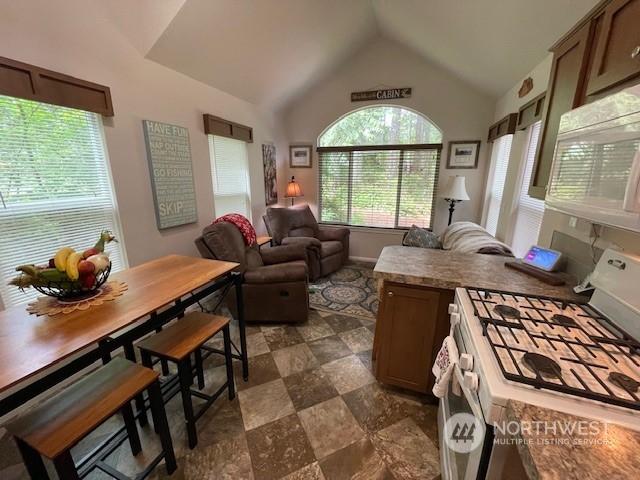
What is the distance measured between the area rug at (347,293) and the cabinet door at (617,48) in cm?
236

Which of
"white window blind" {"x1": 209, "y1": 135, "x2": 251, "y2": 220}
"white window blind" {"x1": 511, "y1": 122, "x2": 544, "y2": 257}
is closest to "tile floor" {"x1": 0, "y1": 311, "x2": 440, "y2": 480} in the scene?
"white window blind" {"x1": 511, "y1": 122, "x2": 544, "y2": 257}

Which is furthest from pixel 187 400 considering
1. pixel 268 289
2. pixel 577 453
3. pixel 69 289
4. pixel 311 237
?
pixel 311 237

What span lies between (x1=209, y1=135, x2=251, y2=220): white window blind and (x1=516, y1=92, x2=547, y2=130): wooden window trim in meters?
3.09

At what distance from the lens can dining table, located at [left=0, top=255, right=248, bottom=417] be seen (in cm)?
86

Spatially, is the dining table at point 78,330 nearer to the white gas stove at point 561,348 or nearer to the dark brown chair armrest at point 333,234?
the white gas stove at point 561,348

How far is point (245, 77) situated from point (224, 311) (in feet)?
8.74

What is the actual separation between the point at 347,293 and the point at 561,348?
8.30 ft

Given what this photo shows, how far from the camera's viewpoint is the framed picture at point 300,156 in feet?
14.9

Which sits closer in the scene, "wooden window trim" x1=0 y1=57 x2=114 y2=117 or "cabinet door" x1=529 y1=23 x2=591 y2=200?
"cabinet door" x1=529 y1=23 x2=591 y2=200

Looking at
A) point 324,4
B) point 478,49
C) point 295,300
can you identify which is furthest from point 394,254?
point 324,4

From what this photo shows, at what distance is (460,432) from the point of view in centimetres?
102

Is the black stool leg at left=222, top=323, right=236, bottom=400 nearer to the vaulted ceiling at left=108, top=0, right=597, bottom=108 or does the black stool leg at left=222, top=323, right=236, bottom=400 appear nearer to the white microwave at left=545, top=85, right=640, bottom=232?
the white microwave at left=545, top=85, right=640, bottom=232

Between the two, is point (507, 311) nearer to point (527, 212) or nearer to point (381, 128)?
point (527, 212)

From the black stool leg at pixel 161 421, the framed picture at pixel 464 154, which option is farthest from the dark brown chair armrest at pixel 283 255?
the framed picture at pixel 464 154
